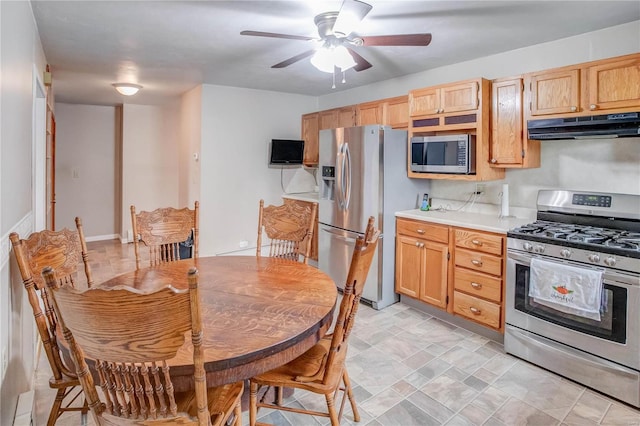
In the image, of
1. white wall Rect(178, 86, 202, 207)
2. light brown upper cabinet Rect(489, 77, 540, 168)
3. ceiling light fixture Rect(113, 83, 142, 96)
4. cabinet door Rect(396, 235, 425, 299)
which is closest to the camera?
light brown upper cabinet Rect(489, 77, 540, 168)

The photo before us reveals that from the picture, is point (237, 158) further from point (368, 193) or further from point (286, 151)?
point (368, 193)

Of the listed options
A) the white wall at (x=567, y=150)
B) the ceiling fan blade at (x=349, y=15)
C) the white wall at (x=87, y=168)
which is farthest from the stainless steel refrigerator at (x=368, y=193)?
the white wall at (x=87, y=168)

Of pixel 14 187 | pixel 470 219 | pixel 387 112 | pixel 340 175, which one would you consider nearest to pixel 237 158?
pixel 340 175

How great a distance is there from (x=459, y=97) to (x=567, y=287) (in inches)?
71.3

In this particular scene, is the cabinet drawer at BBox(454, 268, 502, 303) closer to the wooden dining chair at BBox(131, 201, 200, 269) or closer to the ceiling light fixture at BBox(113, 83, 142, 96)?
the wooden dining chair at BBox(131, 201, 200, 269)

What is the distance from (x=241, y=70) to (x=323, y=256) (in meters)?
2.26

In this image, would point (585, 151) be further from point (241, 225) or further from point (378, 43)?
point (241, 225)

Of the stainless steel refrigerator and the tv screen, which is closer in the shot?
the stainless steel refrigerator

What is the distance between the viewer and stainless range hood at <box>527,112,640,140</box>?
2432mm

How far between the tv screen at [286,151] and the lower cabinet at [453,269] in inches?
87.0

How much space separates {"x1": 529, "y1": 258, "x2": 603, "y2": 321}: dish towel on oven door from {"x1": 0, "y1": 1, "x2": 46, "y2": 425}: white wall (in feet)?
9.80

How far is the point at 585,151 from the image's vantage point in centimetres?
293

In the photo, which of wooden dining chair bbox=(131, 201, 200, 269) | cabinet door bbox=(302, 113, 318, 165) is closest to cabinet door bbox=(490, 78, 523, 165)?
wooden dining chair bbox=(131, 201, 200, 269)

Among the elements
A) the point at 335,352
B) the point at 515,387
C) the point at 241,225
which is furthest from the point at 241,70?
the point at 515,387
